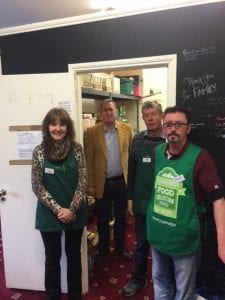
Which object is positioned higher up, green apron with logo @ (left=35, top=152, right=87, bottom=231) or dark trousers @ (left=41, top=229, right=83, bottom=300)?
green apron with logo @ (left=35, top=152, right=87, bottom=231)

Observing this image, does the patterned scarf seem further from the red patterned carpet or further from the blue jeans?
the red patterned carpet

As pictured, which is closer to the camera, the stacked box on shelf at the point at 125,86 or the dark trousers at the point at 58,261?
the dark trousers at the point at 58,261

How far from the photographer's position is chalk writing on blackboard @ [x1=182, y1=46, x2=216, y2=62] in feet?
6.23

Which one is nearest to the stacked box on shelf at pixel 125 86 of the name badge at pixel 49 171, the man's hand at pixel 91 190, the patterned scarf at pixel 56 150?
the man's hand at pixel 91 190

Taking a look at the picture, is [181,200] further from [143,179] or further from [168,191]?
[143,179]

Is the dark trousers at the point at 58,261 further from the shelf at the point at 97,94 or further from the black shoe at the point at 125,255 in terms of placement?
the shelf at the point at 97,94

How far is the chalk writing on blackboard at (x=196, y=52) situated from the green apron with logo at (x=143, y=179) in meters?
0.72

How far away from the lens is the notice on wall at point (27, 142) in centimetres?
238

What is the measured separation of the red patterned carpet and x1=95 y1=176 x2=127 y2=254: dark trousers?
176 millimetres

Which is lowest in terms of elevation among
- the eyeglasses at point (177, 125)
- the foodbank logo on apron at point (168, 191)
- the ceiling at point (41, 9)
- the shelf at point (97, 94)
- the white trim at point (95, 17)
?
the foodbank logo on apron at point (168, 191)

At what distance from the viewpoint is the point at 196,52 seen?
6.36 ft

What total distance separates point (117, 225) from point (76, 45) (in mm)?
1845

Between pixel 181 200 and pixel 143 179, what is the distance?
2.41 feet

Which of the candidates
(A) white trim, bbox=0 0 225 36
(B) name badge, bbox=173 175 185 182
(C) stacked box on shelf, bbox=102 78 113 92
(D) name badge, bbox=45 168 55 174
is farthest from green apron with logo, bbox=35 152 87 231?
(C) stacked box on shelf, bbox=102 78 113 92
